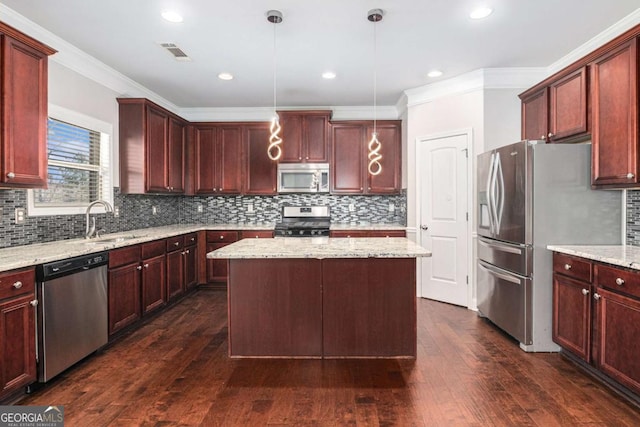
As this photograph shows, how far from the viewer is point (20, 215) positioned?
9.82ft

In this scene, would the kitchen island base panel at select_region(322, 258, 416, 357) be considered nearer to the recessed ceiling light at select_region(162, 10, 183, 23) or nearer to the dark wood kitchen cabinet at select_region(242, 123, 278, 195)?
the recessed ceiling light at select_region(162, 10, 183, 23)

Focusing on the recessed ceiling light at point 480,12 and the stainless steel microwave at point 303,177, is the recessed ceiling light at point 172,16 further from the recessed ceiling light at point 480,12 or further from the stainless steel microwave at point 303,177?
the stainless steel microwave at point 303,177

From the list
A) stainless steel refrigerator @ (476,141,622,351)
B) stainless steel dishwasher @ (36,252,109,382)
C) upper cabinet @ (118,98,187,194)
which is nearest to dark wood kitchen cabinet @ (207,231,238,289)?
upper cabinet @ (118,98,187,194)

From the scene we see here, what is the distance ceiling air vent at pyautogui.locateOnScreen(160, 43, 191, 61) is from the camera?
136 inches

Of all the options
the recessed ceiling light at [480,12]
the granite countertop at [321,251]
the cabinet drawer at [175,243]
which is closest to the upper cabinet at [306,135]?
the cabinet drawer at [175,243]

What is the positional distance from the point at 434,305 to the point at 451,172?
1.56 metres

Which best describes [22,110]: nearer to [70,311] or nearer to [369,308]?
[70,311]

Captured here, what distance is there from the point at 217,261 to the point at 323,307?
2.75 meters

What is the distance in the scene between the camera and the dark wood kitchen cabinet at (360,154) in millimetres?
5430

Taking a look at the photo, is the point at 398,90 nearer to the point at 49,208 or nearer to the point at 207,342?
the point at 207,342

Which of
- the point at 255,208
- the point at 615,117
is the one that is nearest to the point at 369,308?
the point at 615,117

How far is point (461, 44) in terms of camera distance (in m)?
3.46

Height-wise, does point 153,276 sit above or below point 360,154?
below

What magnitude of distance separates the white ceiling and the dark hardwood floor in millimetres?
2619
